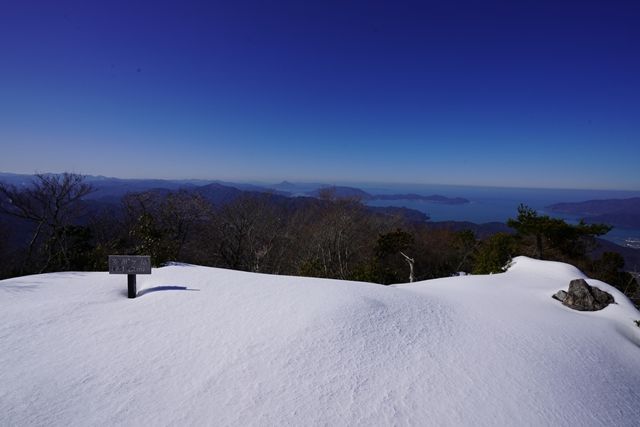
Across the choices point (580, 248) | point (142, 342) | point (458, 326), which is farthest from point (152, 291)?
point (580, 248)

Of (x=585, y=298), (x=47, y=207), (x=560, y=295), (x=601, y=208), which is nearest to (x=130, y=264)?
(x=560, y=295)

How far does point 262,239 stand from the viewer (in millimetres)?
19875

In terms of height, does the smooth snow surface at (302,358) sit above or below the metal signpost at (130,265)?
below

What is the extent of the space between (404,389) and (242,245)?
17.1 meters

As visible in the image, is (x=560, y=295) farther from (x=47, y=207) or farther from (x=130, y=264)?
(x=47, y=207)

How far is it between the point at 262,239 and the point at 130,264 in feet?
46.0

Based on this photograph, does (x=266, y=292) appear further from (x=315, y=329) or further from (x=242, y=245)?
(x=242, y=245)

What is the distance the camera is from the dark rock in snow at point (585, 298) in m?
6.59

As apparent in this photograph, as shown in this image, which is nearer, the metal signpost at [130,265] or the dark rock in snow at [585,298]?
the metal signpost at [130,265]

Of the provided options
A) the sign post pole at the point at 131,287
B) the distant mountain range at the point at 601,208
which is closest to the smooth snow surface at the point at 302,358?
the sign post pole at the point at 131,287

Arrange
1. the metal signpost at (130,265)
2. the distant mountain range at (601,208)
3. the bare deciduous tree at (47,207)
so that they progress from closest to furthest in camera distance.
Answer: the metal signpost at (130,265)
the bare deciduous tree at (47,207)
the distant mountain range at (601,208)

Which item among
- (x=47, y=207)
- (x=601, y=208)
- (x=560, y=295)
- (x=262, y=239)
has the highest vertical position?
(x=47, y=207)

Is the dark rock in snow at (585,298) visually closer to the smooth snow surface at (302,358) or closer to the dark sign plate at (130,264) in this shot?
the smooth snow surface at (302,358)

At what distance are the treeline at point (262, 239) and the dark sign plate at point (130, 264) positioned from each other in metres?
4.87
